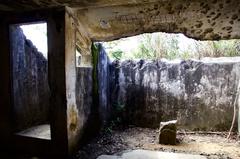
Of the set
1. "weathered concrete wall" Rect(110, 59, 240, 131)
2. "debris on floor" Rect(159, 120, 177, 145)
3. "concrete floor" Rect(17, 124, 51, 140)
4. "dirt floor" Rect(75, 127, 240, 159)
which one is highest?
"weathered concrete wall" Rect(110, 59, 240, 131)

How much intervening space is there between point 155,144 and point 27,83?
2.93 meters

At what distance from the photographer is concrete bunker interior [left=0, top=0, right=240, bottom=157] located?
356 cm

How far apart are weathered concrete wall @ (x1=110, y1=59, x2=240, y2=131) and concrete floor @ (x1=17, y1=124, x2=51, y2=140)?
1851mm

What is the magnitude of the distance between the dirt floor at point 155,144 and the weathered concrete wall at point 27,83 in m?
1.47

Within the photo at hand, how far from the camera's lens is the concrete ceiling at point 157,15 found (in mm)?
3430

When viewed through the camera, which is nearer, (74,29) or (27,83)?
(74,29)

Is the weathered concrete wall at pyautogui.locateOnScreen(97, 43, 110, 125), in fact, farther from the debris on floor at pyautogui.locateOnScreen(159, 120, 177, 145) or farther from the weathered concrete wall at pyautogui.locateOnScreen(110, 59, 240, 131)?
the debris on floor at pyautogui.locateOnScreen(159, 120, 177, 145)

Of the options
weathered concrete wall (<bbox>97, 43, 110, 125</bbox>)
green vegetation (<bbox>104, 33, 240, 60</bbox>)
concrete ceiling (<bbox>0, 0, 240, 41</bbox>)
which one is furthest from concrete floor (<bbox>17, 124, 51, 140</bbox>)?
green vegetation (<bbox>104, 33, 240, 60</bbox>)

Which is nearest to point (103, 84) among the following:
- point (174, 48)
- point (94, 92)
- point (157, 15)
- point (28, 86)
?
point (94, 92)

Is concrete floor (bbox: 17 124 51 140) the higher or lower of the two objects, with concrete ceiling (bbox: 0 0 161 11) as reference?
lower

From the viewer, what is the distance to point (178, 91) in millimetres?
5648

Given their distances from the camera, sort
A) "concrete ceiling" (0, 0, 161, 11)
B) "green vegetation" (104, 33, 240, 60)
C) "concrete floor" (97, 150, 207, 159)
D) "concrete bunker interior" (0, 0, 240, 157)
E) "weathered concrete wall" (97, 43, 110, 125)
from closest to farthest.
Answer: "concrete ceiling" (0, 0, 161, 11)
"concrete bunker interior" (0, 0, 240, 157)
"concrete floor" (97, 150, 207, 159)
"weathered concrete wall" (97, 43, 110, 125)
"green vegetation" (104, 33, 240, 60)

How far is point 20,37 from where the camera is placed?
4738 millimetres

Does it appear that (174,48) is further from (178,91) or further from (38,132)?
(38,132)
